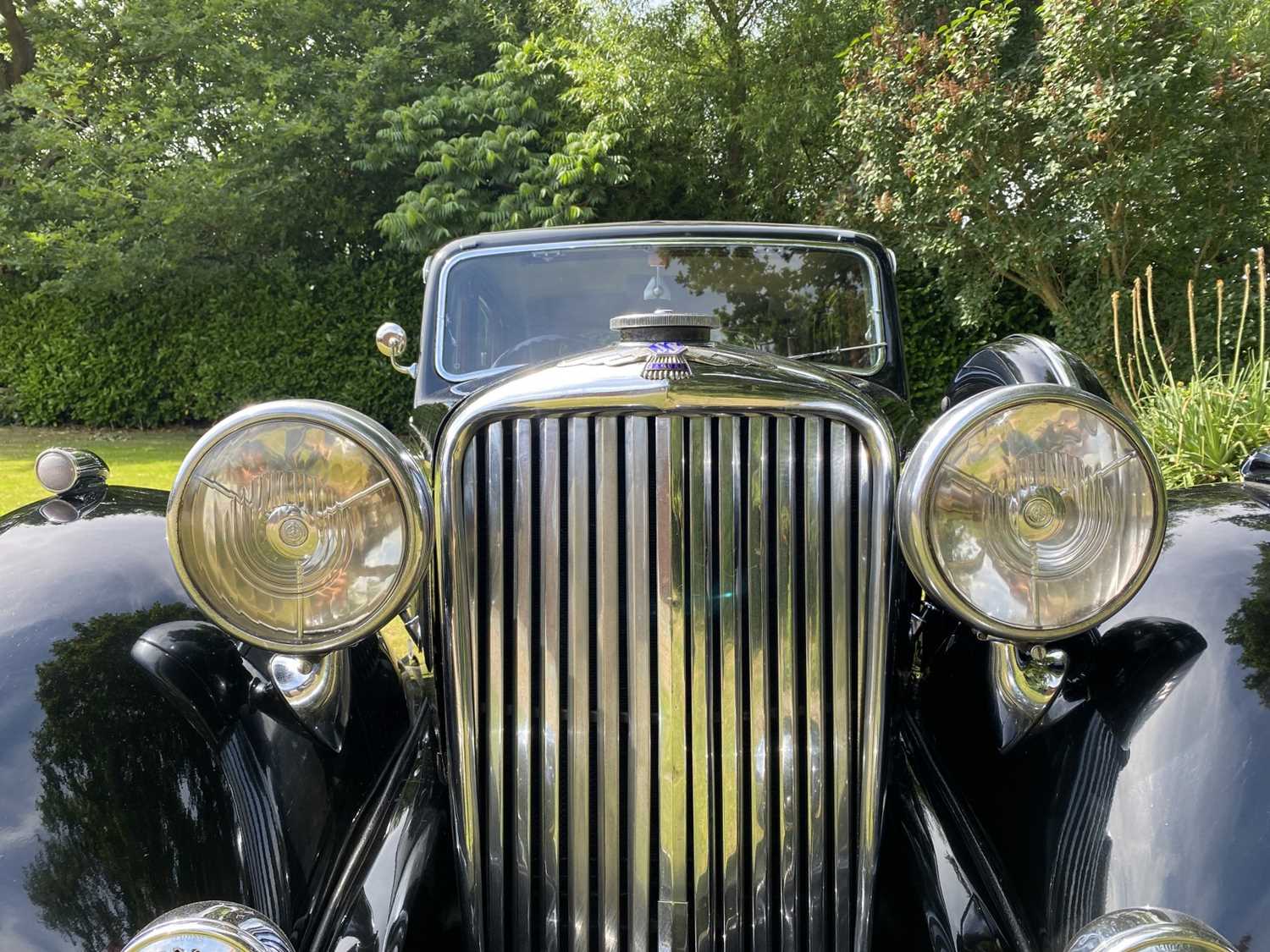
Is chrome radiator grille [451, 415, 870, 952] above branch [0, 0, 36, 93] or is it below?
below

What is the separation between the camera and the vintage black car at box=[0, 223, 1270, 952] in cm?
137

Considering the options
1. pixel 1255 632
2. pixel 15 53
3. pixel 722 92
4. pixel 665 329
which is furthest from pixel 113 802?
pixel 15 53

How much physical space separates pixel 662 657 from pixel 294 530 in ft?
1.96

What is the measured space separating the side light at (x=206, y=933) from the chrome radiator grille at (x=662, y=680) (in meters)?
0.38

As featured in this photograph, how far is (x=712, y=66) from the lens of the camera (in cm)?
1038

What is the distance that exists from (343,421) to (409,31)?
11.1m

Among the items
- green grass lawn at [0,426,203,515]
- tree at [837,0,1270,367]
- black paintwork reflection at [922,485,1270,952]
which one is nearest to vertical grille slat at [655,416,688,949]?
black paintwork reflection at [922,485,1270,952]

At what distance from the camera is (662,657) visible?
1.43 meters

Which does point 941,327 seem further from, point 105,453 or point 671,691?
point 105,453

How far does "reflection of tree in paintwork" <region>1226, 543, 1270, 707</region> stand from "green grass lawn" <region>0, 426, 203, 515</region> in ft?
24.6

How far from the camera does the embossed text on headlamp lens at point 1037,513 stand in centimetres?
139

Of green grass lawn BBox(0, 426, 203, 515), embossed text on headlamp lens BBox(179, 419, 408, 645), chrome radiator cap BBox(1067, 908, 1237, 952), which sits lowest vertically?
green grass lawn BBox(0, 426, 203, 515)

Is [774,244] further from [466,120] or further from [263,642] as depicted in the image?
[466,120]

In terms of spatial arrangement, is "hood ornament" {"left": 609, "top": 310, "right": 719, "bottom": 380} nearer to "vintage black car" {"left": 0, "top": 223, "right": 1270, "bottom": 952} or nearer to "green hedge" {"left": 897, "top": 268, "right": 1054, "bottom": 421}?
"vintage black car" {"left": 0, "top": 223, "right": 1270, "bottom": 952}
